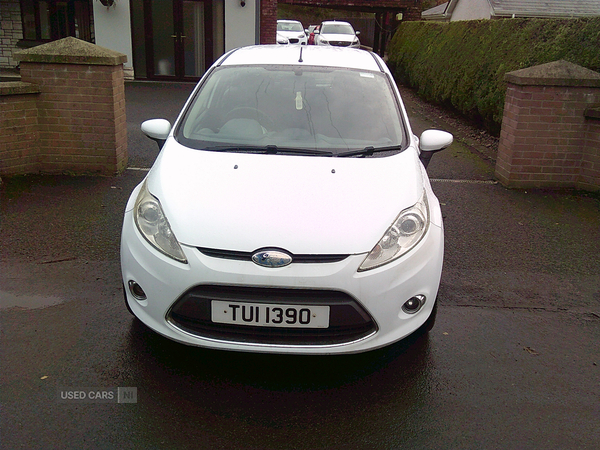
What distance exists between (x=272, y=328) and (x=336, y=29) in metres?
28.0

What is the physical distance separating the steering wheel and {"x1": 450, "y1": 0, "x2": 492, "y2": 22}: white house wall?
24348mm

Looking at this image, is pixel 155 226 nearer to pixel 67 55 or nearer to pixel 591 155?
pixel 67 55

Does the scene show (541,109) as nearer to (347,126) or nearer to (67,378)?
(347,126)

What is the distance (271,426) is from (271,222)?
3.19 feet

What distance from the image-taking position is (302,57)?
4598 mm

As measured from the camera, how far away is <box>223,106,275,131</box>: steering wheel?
4.09 meters

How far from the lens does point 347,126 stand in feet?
13.4

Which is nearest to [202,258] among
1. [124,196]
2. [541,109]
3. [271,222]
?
[271,222]

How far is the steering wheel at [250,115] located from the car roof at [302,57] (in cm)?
50

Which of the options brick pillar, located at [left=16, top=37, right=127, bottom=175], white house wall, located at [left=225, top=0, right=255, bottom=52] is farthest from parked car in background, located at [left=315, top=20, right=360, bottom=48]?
brick pillar, located at [left=16, top=37, right=127, bottom=175]

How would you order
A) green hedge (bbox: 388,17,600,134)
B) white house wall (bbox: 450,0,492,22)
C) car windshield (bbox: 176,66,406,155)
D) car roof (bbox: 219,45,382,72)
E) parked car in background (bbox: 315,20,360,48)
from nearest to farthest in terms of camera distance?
car windshield (bbox: 176,66,406,155) < car roof (bbox: 219,45,382,72) < green hedge (bbox: 388,17,600,134) < white house wall (bbox: 450,0,492,22) < parked car in background (bbox: 315,20,360,48)

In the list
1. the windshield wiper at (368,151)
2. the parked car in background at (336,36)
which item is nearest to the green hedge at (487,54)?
the windshield wiper at (368,151)

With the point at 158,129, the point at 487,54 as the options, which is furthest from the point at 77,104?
the point at 487,54

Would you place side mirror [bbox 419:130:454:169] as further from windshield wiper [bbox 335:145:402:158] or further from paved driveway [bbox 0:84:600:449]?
paved driveway [bbox 0:84:600:449]
